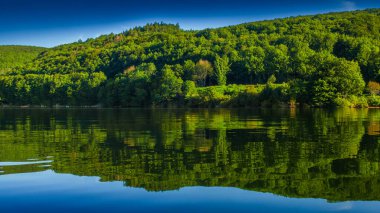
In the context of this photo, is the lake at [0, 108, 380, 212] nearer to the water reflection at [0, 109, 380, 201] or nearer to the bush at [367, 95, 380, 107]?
the water reflection at [0, 109, 380, 201]

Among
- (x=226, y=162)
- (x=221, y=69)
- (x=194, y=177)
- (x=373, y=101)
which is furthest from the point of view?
(x=221, y=69)

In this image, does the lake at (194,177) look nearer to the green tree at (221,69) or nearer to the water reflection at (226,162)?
the water reflection at (226,162)

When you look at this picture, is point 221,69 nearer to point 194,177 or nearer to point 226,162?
point 226,162

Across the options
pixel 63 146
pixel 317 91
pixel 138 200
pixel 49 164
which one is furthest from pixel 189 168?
pixel 317 91

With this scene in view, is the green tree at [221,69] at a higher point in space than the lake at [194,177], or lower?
higher

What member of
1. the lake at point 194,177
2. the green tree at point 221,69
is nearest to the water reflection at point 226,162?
the lake at point 194,177

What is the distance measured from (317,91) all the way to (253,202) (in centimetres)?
10335

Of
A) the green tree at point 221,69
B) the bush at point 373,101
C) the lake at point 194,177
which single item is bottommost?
the lake at point 194,177

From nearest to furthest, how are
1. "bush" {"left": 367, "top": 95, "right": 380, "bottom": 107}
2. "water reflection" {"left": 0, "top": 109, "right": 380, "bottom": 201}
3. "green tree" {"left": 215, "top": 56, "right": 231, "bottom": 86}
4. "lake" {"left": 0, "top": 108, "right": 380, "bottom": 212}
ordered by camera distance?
"lake" {"left": 0, "top": 108, "right": 380, "bottom": 212} → "water reflection" {"left": 0, "top": 109, "right": 380, "bottom": 201} → "bush" {"left": 367, "top": 95, "right": 380, "bottom": 107} → "green tree" {"left": 215, "top": 56, "right": 231, "bottom": 86}

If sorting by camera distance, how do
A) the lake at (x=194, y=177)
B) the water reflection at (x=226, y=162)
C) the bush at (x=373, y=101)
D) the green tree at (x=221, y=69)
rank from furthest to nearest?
the green tree at (x=221, y=69)
the bush at (x=373, y=101)
the water reflection at (x=226, y=162)
the lake at (x=194, y=177)

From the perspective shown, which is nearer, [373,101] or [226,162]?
[226,162]

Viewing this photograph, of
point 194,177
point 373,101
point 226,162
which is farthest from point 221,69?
point 194,177

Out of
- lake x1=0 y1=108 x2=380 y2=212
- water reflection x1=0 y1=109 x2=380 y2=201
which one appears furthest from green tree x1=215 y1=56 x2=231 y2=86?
lake x1=0 y1=108 x2=380 y2=212

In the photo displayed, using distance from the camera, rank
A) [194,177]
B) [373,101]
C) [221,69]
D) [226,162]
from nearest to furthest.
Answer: [194,177] → [226,162] → [373,101] → [221,69]
